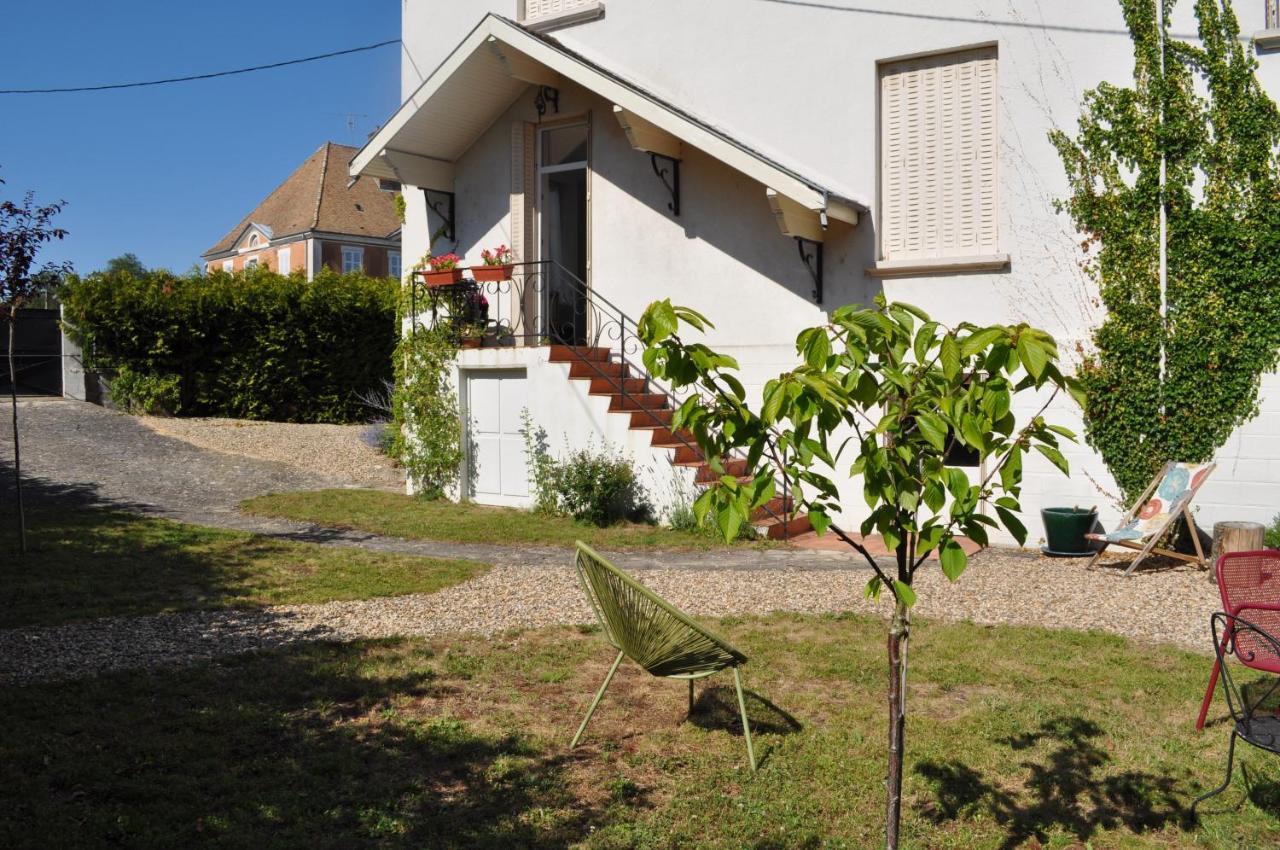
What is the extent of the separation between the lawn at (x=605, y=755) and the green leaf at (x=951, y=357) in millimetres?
2080

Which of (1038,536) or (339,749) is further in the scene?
(1038,536)

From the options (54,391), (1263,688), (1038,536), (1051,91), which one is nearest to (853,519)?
(1038,536)

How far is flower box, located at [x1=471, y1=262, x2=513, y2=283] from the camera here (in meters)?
13.1

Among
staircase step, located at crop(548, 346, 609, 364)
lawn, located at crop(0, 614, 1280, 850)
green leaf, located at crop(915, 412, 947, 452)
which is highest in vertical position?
staircase step, located at crop(548, 346, 609, 364)

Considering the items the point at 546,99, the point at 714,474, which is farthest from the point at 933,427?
the point at 546,99

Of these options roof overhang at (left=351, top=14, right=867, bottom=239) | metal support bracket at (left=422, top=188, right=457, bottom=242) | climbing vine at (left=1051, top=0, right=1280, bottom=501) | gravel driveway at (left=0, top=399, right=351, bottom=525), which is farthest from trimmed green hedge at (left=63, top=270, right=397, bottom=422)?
climbing vine at (left=1051, top=0, right=1280, bottom=501)

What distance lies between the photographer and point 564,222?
14.7 metres

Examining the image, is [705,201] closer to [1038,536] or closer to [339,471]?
[1038,536]

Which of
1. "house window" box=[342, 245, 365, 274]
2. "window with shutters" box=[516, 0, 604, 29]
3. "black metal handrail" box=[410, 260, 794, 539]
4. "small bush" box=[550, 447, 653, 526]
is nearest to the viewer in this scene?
"small bush" box=[550, 447, 653, 526]

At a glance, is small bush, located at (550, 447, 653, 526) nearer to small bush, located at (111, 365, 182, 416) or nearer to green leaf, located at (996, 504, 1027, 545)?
green leaf, located at (996, 504, 1027, 545)

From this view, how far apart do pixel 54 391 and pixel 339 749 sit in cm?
2046

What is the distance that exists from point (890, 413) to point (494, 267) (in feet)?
35.2

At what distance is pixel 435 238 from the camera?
571 inches

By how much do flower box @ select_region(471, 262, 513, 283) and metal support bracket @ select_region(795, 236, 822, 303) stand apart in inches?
151
